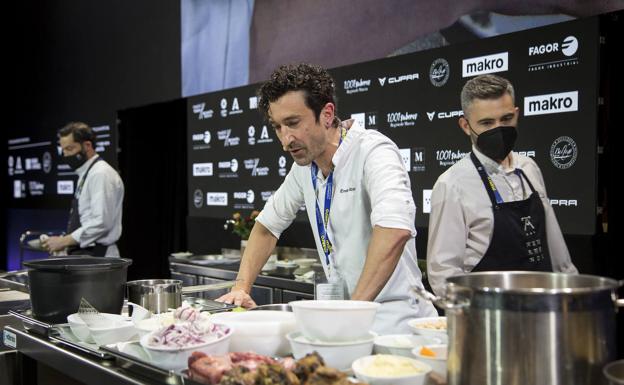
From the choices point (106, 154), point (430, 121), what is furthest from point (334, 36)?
point (106, 154)

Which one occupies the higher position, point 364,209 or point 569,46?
point 569,46

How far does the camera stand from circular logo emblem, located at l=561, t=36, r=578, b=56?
3.29 metres

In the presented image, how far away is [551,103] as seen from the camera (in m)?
3.38

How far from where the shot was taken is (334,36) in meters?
5.15

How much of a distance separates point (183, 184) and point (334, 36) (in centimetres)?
292

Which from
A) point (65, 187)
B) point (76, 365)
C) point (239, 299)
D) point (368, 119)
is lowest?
point (76, 365)

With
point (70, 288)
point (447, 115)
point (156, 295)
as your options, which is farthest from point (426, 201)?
point (70, 288)

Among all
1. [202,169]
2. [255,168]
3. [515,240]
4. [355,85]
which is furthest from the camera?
[202,169]

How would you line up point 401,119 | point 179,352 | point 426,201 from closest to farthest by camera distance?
point 179,352, point 426,201, point 401,119

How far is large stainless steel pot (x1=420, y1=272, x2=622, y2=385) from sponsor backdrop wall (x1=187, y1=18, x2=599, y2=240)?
2259mm

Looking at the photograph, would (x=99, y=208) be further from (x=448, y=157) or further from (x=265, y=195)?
(x=448, y=157)

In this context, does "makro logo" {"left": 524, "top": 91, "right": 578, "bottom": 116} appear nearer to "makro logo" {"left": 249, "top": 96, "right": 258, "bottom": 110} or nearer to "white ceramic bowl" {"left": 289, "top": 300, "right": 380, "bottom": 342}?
"white ceramic bowl" {"left": 289, "top": 300, "right": 380, "bottom": 342}

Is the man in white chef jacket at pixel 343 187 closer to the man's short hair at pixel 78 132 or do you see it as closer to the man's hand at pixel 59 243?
the man's hand at pixel 59 243

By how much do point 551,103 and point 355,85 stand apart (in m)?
1.62
